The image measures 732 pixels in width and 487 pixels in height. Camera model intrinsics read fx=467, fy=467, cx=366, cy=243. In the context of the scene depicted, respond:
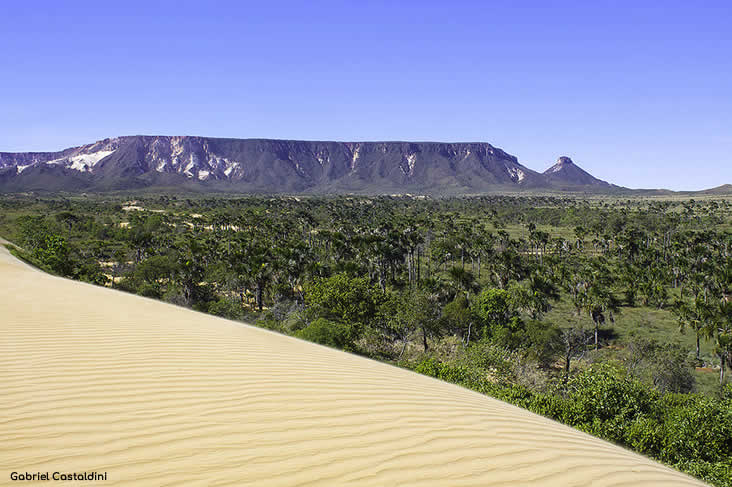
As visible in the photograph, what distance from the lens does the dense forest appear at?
11.9m

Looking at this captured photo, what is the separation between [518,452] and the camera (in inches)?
185

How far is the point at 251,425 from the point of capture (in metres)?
4.64

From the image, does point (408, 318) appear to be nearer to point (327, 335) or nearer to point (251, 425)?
point (327, 335)

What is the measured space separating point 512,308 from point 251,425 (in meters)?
33.6

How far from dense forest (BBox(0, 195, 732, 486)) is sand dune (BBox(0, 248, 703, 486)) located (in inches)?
232

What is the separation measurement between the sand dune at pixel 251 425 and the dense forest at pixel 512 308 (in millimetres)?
5903

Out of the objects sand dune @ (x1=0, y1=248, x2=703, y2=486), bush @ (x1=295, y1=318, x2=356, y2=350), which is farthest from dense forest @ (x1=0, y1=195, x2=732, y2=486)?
sand dune @ (x1=0, y1=248, x2=703, y2=486)

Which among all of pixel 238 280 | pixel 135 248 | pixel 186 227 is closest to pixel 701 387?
pixel 238 280

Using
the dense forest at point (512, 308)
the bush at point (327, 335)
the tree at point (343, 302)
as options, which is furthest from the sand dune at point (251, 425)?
the tree at point (343, 302)

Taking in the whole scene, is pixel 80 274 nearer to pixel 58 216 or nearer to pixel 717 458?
pixel 717 458

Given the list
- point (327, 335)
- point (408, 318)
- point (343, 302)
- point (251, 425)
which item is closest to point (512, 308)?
point (408, 318)

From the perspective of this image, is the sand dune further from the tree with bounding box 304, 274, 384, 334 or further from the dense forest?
the tree with bounding box 304, 274, 384, 334

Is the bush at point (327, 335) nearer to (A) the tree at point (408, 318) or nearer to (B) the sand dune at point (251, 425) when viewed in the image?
(A) the tree at point (408, 318)

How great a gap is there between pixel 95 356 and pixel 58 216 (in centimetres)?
9084
